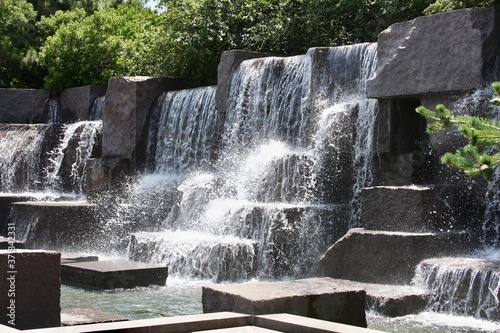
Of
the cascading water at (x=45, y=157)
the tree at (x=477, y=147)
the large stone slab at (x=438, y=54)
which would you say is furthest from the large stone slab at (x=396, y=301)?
the cascading water at (x=45, y=157)

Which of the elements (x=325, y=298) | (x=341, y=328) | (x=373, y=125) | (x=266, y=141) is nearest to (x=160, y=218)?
(x=266, y=141)

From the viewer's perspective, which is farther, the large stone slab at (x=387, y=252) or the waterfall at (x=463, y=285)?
the large stone slab at (x=387, y=252)

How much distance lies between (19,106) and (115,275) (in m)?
11.1

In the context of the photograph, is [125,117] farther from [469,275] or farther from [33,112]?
[469,275]

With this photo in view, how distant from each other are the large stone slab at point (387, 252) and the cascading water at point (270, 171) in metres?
1.47

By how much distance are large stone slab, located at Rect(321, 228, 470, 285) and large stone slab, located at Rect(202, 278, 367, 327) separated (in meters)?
2.46

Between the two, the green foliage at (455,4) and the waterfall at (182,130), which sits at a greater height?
the green foliage at (455,4)

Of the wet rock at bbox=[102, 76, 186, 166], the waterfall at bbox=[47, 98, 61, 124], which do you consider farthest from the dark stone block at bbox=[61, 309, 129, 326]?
the waterfall at bbox=[47, 98, 61, 124]

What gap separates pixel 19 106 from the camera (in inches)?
806

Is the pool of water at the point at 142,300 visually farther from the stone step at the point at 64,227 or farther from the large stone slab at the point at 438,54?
the stone step at the point at 64,227

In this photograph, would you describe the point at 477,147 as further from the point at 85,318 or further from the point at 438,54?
the point at 438,54

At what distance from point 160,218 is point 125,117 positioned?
8.83 feet

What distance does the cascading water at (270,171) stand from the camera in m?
11.3

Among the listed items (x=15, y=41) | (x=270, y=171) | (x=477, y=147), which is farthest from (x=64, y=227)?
(x=15, y=41)
